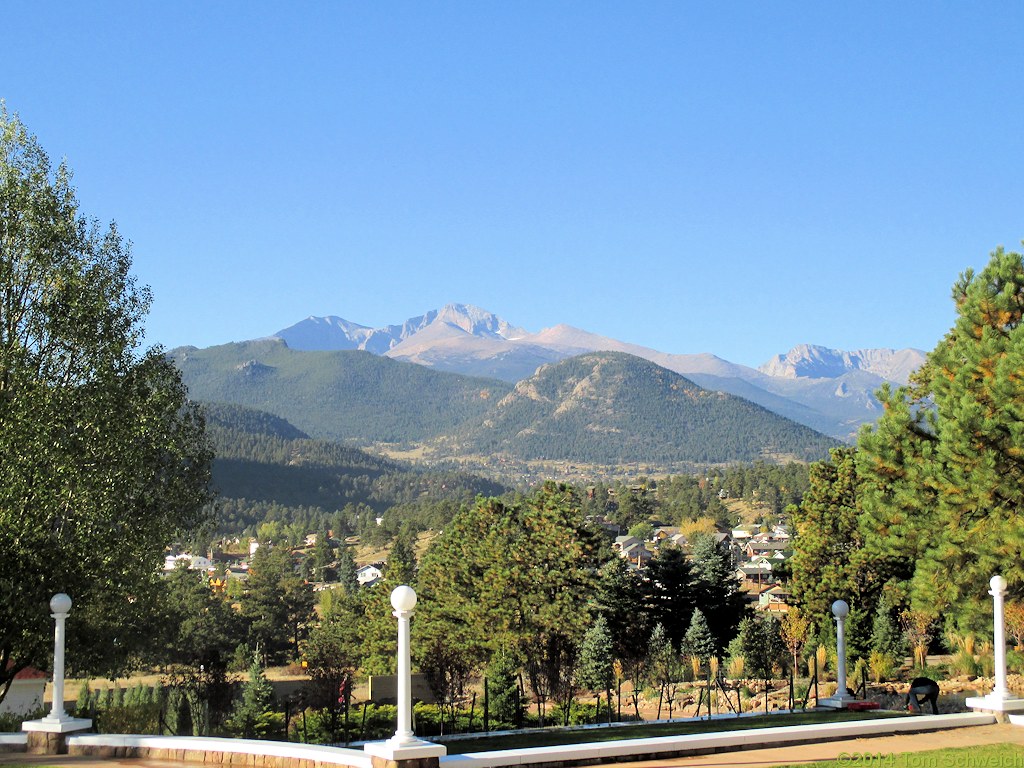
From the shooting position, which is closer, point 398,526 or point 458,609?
point 458,609

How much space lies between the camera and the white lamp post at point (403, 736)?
32.9 ft

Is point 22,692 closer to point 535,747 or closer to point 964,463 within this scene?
point 535,747

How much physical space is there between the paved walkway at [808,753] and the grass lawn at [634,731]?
1.51m

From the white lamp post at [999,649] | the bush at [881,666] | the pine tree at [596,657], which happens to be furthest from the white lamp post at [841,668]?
the pine tree at [596,657]

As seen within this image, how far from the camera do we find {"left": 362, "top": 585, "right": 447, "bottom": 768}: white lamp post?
10023 mm

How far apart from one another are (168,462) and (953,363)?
15.2m

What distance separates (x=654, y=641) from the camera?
37.7m

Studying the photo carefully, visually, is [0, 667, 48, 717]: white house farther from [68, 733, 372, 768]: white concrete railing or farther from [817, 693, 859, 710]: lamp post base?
[817, 693, 859, 710]: lamp post base

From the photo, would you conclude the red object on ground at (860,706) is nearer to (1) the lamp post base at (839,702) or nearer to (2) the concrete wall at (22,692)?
(1) the lamp post base at (839,702)

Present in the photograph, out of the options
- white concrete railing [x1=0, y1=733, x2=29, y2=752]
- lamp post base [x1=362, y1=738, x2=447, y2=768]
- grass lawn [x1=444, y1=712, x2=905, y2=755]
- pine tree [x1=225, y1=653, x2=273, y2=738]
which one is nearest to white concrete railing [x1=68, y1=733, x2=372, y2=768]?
lamp post base [x1=362, y1=738, x2=447, y2=768]

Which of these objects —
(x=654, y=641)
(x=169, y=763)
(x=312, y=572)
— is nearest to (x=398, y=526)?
(x=312, y=572)

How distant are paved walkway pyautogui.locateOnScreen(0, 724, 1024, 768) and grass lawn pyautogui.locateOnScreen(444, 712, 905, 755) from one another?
1.51m

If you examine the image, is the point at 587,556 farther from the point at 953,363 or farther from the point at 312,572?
the point at 312,572

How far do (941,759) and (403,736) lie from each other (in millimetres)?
5749
